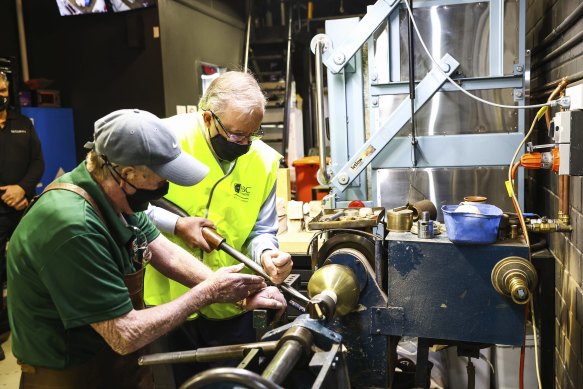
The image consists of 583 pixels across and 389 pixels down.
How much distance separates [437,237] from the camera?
4.52ft

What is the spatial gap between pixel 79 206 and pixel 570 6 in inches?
72.3

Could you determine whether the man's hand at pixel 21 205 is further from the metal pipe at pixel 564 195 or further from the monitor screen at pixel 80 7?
the metal pipe at pixel 564 195

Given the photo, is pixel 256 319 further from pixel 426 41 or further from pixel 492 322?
pixel 426 41

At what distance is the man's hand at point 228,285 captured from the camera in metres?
1.38

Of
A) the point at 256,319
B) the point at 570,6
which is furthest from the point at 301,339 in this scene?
the point at 570,6

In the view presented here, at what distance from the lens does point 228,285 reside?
141cm

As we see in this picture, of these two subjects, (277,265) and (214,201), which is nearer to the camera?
(277,265)

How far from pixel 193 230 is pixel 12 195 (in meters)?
2.56

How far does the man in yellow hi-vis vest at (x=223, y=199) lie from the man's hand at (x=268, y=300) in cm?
4

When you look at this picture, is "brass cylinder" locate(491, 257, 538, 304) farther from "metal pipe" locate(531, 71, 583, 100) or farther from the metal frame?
the metal frame

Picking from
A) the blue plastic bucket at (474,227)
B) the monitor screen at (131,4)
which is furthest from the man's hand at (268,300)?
the monitor screen at (131,4)

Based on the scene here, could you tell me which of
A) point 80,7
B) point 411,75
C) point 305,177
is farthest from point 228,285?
point 80,7

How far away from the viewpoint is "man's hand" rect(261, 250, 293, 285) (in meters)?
1.64

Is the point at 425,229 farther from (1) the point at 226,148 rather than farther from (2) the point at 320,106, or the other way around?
(2) the point at 320,106
